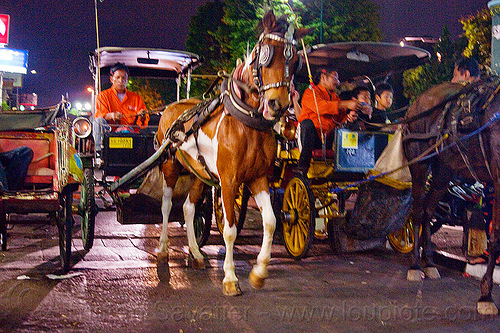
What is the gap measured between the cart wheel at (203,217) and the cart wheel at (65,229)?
1899 mm

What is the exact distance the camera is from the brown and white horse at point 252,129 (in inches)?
167

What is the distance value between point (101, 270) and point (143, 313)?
1637 millimetres

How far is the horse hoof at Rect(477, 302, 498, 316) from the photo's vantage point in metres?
4.25

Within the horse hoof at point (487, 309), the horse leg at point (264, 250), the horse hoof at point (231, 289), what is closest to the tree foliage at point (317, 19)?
the horse leg at point (264, 250)

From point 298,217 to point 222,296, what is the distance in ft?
6.12

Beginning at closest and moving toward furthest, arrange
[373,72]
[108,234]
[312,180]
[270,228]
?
1. [270,228]
2. [312,180]
3. [373,72]
4. [108,234]

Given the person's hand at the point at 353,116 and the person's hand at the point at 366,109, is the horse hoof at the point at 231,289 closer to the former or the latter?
the person's hand at the point at 353,116

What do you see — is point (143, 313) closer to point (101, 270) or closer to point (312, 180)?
point (101, 270)

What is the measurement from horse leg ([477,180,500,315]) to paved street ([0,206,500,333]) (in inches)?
4.7

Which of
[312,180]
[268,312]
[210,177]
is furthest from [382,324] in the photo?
[312,180]

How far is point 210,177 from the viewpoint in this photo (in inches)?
212

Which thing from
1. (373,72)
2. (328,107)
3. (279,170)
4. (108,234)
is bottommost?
(108,234)

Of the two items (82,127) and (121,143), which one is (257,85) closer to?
(121,143)

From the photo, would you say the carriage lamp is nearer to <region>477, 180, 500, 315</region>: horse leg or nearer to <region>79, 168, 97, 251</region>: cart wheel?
<region>79, 168, 97, 251</region>: cart wheel
